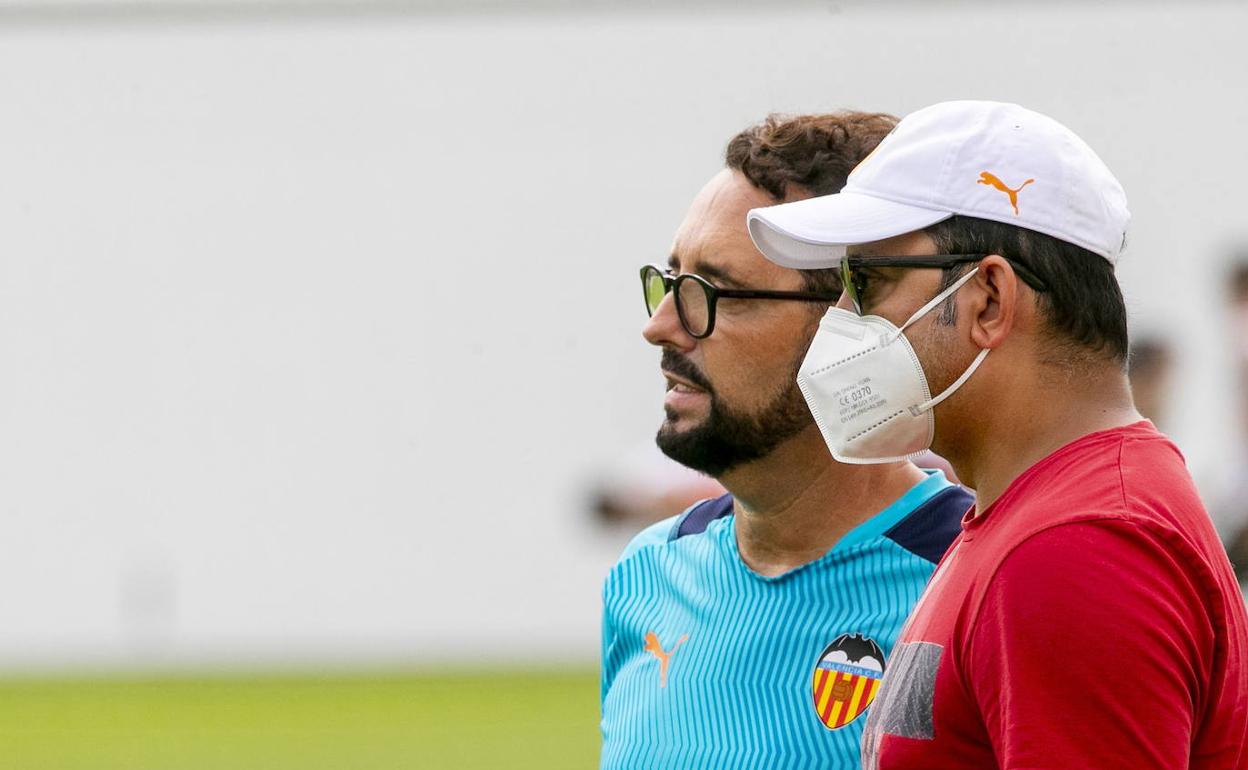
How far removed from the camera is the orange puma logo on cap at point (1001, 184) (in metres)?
2.16

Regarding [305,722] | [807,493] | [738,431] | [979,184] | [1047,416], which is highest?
[979,184]

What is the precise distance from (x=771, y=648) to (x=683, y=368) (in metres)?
0.51

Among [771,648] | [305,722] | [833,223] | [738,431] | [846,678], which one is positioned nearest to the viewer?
[833,223]

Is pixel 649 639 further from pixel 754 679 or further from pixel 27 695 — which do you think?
pixel 27 695

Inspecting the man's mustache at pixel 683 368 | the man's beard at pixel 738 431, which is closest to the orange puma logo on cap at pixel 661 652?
the man's beard at pixel 738 431

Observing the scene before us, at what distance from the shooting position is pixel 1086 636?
1810 mm

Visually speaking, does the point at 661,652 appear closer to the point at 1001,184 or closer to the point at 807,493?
the point at 807,493

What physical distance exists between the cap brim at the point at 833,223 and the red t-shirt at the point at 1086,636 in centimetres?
34

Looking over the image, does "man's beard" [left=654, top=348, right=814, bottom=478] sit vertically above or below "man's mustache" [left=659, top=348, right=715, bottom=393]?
below

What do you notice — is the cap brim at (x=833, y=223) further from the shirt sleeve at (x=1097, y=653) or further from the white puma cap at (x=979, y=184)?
the shirt sleeve at (x=1097, y=653)

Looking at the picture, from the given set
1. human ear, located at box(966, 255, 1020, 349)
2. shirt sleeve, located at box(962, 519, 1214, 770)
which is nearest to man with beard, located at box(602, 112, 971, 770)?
human ear, located at box(966, 255, 1020, 349)

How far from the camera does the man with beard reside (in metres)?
2.82

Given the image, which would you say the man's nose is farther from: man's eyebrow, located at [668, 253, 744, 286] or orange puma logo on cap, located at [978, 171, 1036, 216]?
orange puma logo on cap, located at [978, 171, 1036, 216]

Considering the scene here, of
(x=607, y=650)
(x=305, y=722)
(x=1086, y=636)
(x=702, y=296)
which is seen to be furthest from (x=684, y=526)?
(x=305, y=722)
